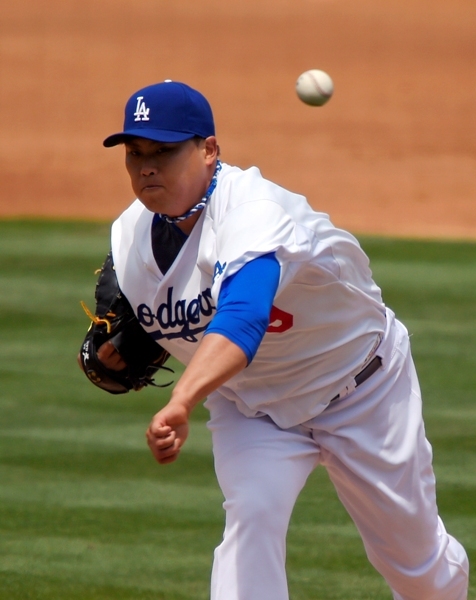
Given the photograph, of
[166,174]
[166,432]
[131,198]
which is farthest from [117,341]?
[131,198]

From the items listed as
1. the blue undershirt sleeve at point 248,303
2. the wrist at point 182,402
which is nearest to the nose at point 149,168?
the blue undershirt sleeve at point 248,303

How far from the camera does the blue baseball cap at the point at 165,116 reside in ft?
10.7

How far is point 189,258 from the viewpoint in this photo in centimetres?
340

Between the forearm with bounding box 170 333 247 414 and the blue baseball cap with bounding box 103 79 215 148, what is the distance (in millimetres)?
679

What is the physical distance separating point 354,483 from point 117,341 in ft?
2.93

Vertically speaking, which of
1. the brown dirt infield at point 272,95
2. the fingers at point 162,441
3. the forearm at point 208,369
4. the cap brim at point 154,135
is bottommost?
the brown dirt infield at point 272,95

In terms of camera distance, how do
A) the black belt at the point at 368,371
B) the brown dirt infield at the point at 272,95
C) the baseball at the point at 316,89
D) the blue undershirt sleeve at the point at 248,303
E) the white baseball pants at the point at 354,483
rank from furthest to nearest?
the brown dirt infield at the point at 272,95 < the baseball at the point at 316,89 < the black belt at the point at 368,371 < the white baseball pants at the point at 354,483 < the blue undershirt sleeve at the point at 248,303

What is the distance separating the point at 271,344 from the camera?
11.5 feet

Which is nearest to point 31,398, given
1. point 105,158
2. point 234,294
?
point 234,294

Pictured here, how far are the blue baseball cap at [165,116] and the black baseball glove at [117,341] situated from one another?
2.00ft

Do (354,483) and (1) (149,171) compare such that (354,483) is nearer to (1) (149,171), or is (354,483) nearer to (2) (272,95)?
(1) (149,171)

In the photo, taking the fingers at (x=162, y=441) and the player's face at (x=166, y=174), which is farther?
the player's face at (x=166, y=174)

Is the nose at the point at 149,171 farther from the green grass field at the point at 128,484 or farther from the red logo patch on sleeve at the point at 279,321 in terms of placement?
the green grass field at the point at 128,484

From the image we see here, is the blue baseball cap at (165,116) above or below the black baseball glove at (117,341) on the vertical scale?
above
